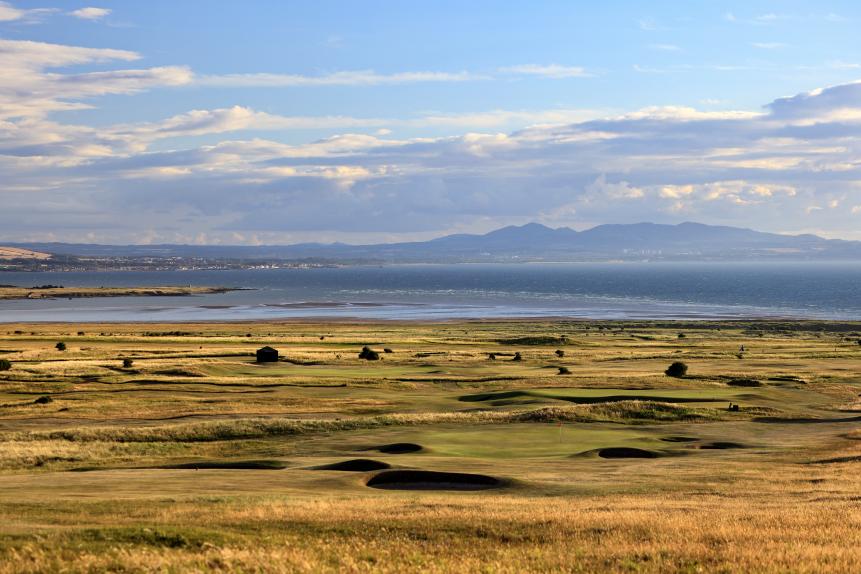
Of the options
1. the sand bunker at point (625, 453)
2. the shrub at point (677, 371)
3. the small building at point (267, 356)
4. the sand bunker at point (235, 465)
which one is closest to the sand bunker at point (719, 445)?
the sand bunker at point (625, 453)

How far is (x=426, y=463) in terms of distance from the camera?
3055cm

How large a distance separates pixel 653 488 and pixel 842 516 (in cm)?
611

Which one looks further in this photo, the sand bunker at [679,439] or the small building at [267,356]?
the small building at [267,356]

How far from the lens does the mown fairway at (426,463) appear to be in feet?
53.9

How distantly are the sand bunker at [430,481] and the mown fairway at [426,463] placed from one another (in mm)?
66

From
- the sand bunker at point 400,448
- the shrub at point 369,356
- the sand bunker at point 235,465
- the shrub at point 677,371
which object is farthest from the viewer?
the shrub at point 369,356

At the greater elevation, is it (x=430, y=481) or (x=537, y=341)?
(x=430, y=481)

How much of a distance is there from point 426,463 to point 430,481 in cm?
264

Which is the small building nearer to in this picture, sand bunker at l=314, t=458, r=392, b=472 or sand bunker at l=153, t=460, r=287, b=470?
sand bunker at l=153, t=460, r=287, b=470

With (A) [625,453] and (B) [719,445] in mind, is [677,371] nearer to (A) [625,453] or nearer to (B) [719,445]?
(B) [719,445]

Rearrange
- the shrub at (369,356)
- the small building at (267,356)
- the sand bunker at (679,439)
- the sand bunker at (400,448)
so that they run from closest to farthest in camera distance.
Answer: the sand bunker at (400,448) → the sand bunker at (679,439) → the small building at (267,356) → the shrub at (369,356)

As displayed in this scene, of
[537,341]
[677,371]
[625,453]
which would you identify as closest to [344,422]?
[625,453]

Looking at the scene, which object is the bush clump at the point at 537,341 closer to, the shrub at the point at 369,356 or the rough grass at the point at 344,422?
the shrub at the point at 369,356

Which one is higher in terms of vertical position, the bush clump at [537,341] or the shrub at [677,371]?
the shrub at [677,371]
